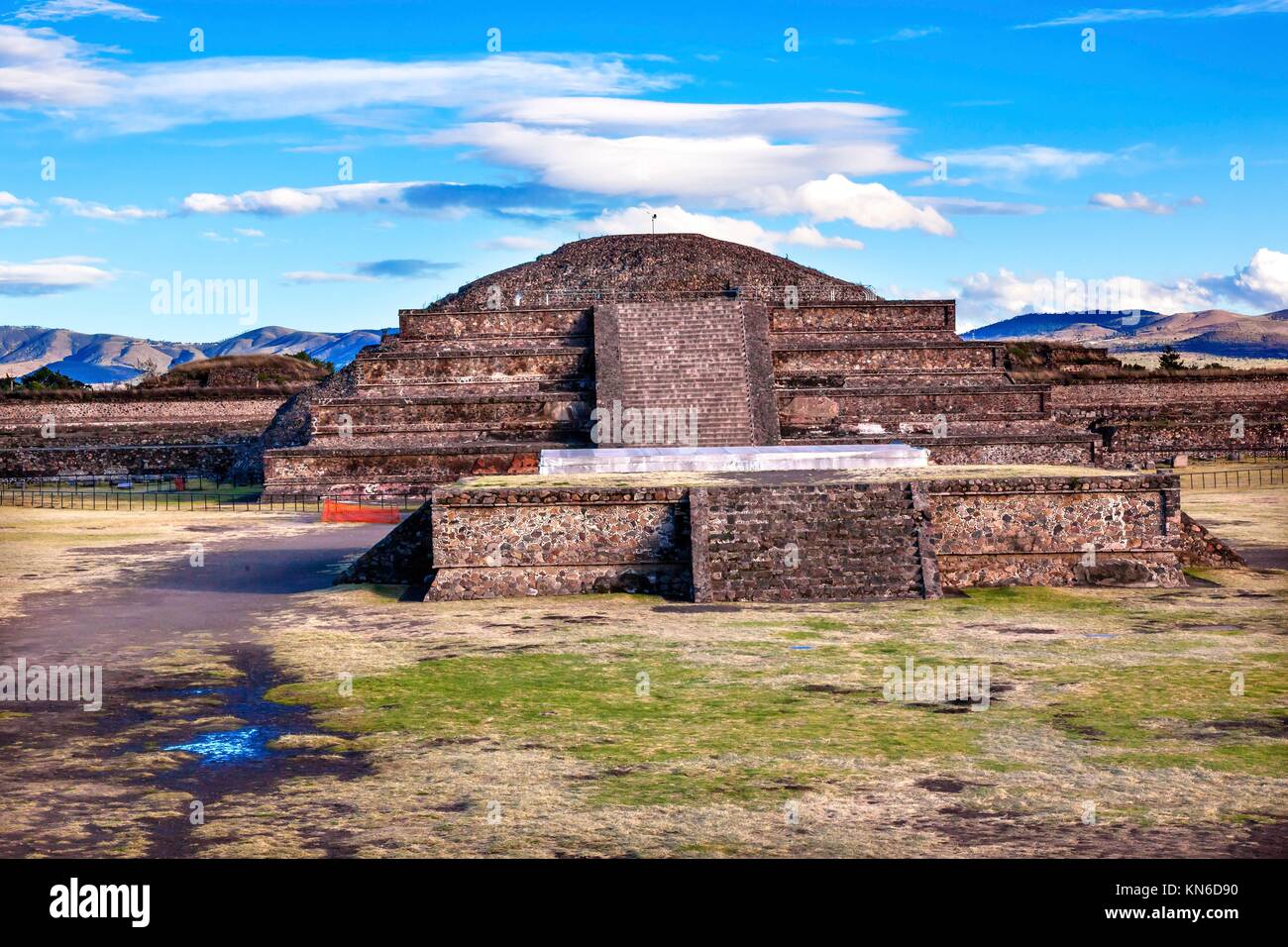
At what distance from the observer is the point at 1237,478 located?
92.5 ft

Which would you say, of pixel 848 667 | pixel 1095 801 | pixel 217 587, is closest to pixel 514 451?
pixel 217 587

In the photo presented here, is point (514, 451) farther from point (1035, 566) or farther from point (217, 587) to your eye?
point (1035, 566)

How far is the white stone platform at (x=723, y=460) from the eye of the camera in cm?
1953

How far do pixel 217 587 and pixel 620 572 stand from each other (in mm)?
4667

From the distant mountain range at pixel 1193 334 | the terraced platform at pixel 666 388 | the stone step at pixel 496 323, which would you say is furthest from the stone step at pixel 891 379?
the distant mountain range at pixel 1193 334

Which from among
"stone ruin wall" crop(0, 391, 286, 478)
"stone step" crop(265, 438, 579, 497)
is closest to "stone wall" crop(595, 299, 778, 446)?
"stone step" crop(265, 438, 579, 497)

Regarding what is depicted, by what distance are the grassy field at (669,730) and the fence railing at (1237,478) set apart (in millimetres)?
13889

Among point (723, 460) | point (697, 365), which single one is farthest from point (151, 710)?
point (697, 365)

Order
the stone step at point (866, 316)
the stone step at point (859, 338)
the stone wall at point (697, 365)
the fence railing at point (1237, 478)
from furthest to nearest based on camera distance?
the stone step at point (866, 316)
the stone step at point (859, 338)
the stone wall at point (697, 365)
the fence railing at point (1237, 478)

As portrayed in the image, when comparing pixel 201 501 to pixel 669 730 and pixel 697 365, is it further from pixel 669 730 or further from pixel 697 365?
pixel 669 730

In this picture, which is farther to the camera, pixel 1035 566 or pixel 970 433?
pixel 970 433

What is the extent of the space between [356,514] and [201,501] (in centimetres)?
724

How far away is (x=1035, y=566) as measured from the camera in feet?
48.7

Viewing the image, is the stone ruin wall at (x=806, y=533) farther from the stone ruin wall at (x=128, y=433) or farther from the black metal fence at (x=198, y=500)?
the stone ruin wall at (x=128, y=433)
